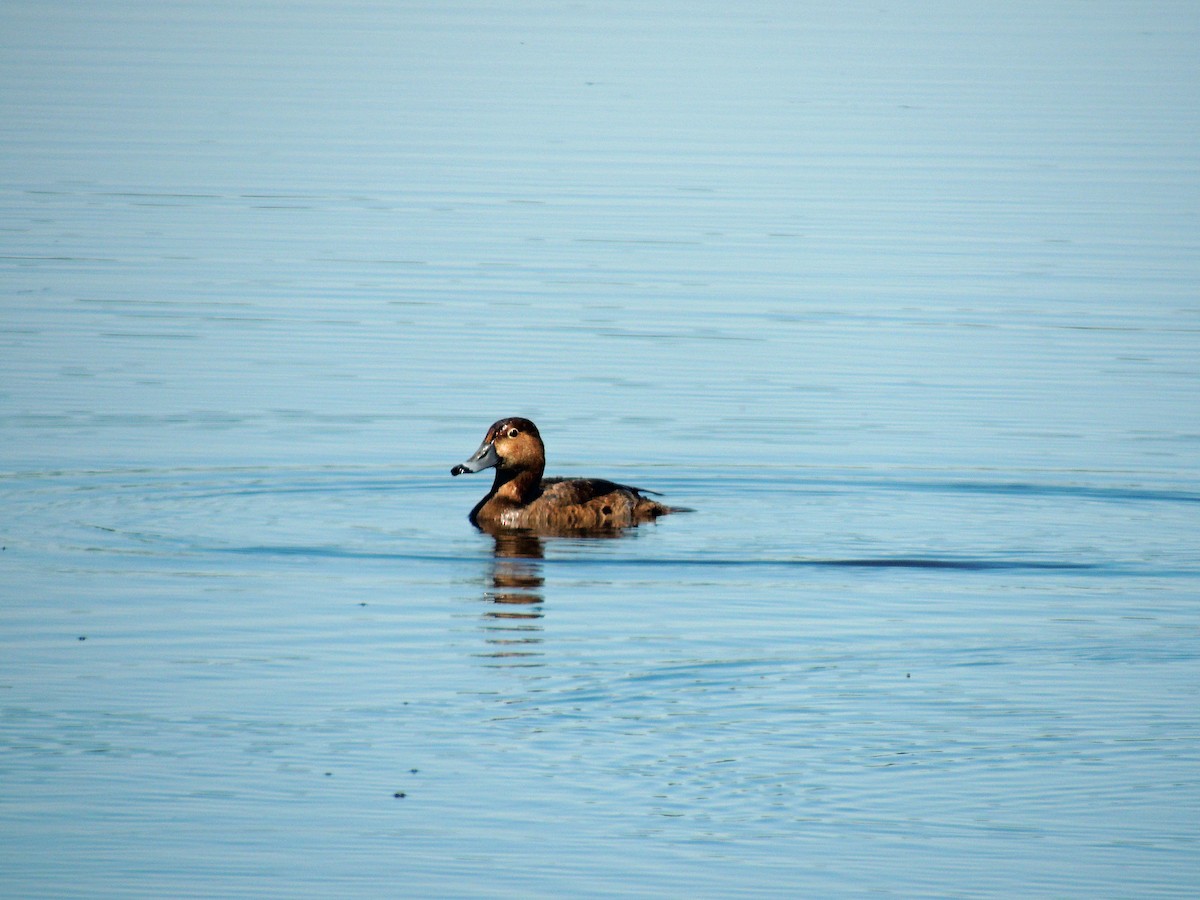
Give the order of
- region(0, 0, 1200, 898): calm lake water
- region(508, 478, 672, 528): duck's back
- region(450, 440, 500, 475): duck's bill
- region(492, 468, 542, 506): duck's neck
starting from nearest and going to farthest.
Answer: region(0, 0, 1200, 898): calm lake water
region(508, 478, 672, 528): duck's back
region(492, 468, 542, 506): duck's neck
region(450, 440, 500, 475): duck's bill

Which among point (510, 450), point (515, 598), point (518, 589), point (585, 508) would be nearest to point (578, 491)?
point (585, 508)

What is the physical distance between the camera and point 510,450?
588 inches

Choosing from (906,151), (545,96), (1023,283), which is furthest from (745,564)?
(545,96)

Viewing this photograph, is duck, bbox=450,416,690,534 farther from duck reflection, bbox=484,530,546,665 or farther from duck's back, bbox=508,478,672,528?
duck reflection, bbox=484,530,546,665

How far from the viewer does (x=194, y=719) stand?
9.66 meters

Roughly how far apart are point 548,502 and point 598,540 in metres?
0.51

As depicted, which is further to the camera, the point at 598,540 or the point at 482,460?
the point at 482,460

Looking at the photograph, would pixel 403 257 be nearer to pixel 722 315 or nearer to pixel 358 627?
pixel 722 315

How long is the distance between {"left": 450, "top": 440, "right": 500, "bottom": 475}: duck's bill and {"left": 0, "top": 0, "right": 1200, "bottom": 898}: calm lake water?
1.19ft

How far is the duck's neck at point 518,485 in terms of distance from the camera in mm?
14672

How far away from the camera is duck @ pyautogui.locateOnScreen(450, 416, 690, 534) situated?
1443 centimetres

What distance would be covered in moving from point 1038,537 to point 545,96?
29239mm

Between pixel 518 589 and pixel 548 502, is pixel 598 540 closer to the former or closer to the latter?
pixel 548 502

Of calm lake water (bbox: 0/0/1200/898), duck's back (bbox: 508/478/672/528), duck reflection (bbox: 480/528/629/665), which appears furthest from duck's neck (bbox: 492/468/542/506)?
calm lake water (bbox: 0/0/1200/898)
